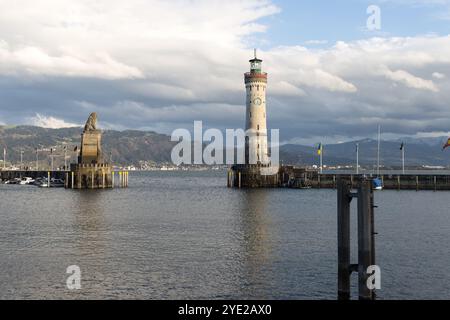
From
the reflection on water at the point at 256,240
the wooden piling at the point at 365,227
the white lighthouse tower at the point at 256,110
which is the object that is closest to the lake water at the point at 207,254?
the reflection on water at the point at 256,240

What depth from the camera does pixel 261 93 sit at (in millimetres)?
142000

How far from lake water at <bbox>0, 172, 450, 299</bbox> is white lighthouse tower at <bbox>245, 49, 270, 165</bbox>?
66499mm

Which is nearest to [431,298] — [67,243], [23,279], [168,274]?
[168,274]

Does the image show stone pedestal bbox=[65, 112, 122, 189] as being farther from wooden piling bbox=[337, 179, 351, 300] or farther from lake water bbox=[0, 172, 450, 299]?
wooden piling bbox=[337, 179, 351, 300]

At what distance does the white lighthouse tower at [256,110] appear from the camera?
142 meters

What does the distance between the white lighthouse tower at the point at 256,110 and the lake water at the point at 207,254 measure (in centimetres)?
6650

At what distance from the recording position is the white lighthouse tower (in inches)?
5571

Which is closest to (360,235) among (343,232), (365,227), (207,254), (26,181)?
(365,227)

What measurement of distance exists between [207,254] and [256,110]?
332 ft

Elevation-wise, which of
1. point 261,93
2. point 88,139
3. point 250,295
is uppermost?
point 261,93

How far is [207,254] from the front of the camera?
43.1 metres
